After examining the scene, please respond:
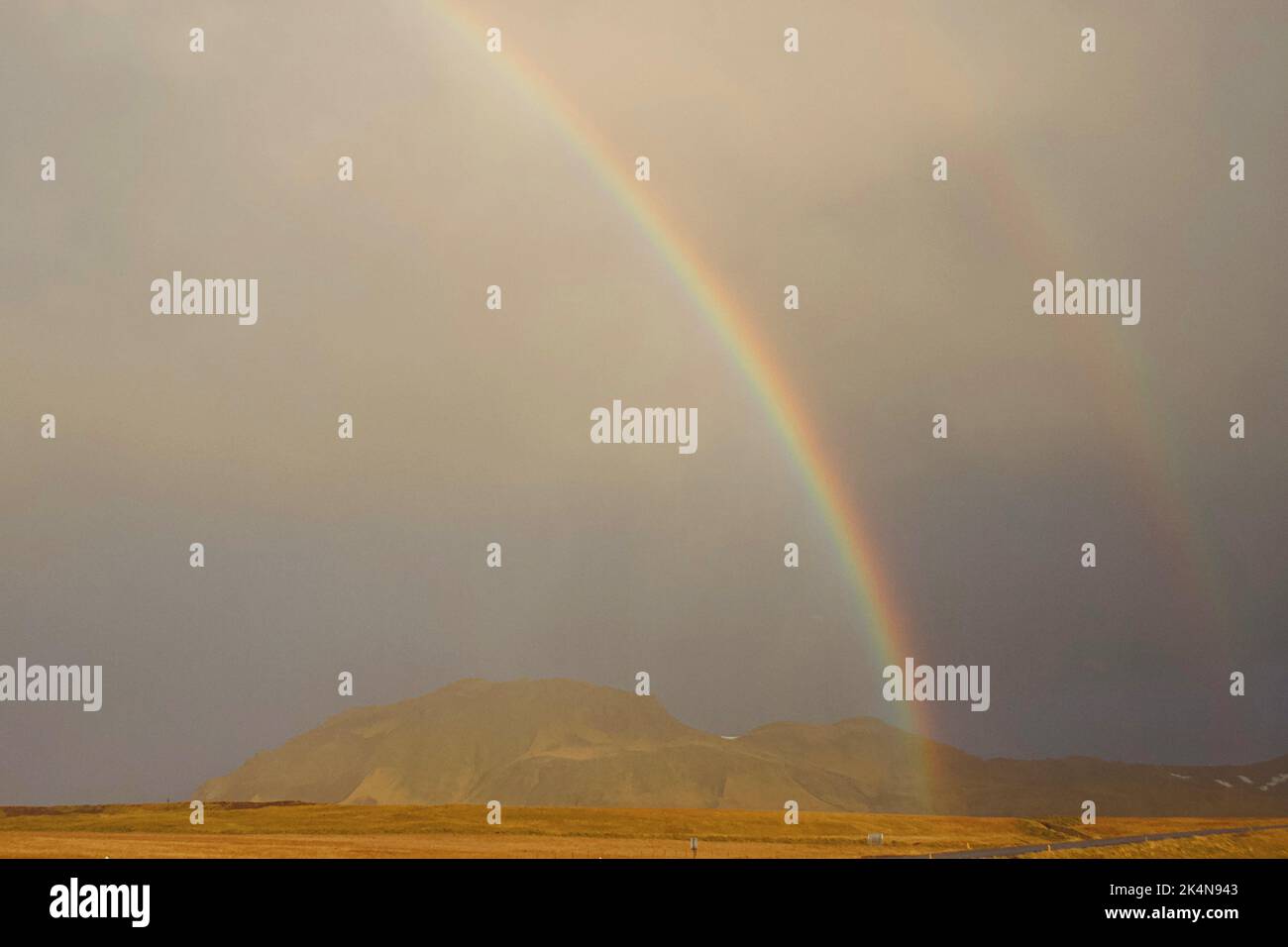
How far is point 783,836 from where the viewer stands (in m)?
137

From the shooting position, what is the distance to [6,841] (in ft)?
382

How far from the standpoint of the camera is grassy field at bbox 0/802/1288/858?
102438 millimetres

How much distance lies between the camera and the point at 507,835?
12900cm

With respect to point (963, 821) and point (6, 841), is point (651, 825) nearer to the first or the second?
point (963, 821)

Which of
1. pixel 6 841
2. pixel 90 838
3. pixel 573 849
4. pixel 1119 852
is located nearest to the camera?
pixel 1119 852

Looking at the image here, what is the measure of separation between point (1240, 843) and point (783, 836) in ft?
151

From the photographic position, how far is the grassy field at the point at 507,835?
102 meters

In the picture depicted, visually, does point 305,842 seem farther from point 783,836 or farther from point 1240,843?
point 1240,843

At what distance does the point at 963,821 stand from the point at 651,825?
153 ft

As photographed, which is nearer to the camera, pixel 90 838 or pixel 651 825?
pixel 90 838
